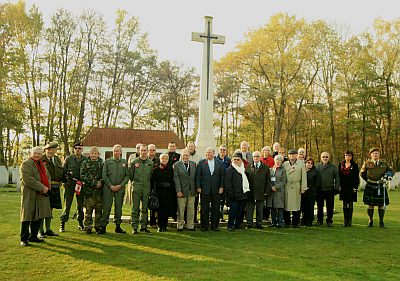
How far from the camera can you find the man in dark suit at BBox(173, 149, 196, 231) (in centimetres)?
841

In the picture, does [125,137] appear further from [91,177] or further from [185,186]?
[91,177]

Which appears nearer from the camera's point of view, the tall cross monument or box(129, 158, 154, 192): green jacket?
box(129, 158, 154, 192): green jacket

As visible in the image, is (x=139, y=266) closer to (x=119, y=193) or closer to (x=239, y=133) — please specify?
(x=119, y=193)

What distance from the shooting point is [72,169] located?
822 cm

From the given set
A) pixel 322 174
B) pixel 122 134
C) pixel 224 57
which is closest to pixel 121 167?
pixel 322 174

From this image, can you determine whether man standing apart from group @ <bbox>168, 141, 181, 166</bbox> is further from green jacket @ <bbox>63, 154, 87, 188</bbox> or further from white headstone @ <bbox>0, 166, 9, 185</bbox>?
white headstone @ <bbox>0, 166, 9, 185</bbox>

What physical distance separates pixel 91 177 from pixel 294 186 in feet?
14.7

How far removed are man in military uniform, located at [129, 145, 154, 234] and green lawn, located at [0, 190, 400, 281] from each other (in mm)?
392

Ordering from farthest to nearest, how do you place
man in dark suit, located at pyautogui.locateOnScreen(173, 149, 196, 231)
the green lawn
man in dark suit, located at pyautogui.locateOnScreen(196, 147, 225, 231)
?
man in dark suit, located at pyautogui.locateOnScreen(196, 147, 225, 231), man in dark suit, located at pyautogui.locateOnScreen(173, 149, 196, 231), the green lawn

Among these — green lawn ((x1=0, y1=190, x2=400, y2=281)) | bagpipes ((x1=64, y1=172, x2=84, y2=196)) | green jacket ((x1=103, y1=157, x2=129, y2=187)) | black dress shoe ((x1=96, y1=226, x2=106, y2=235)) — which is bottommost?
green lawn ((x1=0, y1=190, x2=400, y2=281))

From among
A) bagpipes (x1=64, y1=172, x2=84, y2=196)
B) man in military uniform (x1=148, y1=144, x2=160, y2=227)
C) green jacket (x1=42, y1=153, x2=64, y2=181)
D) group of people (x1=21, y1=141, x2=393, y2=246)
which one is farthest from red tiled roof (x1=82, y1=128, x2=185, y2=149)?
green jacket (x1=42, y1=153, x2=64, y2=181)

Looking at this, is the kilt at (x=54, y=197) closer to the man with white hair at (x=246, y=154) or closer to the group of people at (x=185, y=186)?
the group of people at (x=185, y=186)

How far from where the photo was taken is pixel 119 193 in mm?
8039

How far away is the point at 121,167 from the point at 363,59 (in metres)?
26.5
